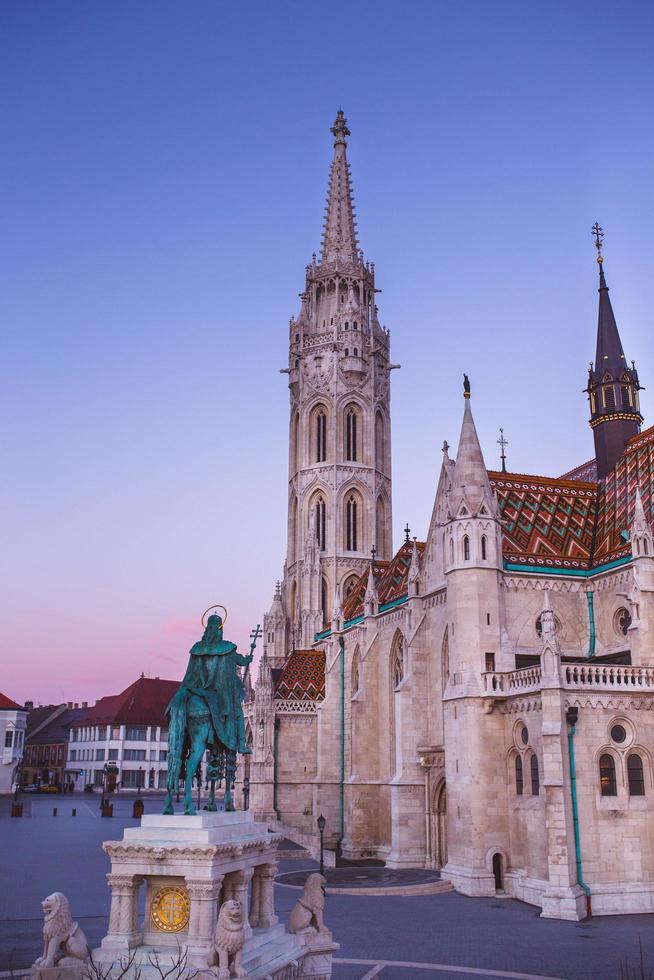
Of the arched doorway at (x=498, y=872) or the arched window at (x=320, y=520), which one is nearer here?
the arched doorway at (x=498, y=872)

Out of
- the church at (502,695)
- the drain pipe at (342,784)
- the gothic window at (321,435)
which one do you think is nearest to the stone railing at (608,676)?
the church at (502,695)

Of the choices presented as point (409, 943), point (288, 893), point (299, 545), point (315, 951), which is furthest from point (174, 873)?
point (299, 545)

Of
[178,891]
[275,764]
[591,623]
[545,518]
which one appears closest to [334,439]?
[275,764]

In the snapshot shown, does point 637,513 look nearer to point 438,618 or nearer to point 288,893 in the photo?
point 438,618

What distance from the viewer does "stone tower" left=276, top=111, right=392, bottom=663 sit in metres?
62.8

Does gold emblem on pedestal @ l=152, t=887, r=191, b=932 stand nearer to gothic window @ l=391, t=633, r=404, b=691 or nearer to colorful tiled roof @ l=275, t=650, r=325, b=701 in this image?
gothic window @ l=391, t=633, r=404, b=691

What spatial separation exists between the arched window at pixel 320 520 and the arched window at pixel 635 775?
38406mm

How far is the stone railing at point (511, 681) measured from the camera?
91.0 ft

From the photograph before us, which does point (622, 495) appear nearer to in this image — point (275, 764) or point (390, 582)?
point (390, 582)

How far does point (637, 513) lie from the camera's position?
1180 inches

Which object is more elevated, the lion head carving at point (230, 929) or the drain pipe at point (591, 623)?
the drain pipe at point (591, 623)

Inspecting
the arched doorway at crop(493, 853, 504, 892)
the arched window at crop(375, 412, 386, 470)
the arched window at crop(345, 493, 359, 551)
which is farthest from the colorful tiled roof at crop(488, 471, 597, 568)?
the arched window at crop(375, 412, 386, 470)

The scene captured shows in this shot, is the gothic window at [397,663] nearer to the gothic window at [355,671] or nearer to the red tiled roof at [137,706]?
the gothic window at [355,671]

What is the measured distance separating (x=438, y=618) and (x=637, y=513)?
9269 mm
